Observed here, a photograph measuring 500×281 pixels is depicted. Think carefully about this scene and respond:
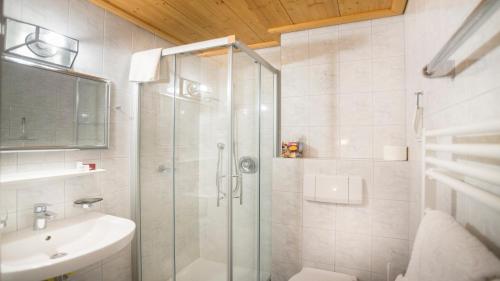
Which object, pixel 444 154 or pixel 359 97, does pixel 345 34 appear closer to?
pixel 359 97

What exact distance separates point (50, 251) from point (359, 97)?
2.29 metres

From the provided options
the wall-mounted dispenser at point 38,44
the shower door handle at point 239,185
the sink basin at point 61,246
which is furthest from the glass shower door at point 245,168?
the wall-mounted dispenser at point 38,44

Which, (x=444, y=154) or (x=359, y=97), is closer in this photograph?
(x=444, y=154)

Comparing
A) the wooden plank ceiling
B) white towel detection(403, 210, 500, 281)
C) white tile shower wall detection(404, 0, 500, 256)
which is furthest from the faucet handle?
white tile shower wall detection(404, 0, 500, 256)

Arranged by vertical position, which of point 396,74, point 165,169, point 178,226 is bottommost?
point 178,226

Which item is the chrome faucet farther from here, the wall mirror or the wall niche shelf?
the wall mirror

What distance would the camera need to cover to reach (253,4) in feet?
5.98

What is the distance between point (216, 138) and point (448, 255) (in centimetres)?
136

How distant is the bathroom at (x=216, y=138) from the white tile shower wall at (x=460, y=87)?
0.03 metres

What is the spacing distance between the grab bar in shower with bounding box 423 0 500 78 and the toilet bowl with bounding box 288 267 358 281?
56.6 inches

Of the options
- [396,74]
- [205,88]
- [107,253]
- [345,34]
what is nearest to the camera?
[107,253]

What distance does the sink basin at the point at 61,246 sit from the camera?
1007mm

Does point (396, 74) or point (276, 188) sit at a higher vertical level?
point (396, 74)

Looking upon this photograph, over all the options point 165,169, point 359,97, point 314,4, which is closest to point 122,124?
point 165,169
